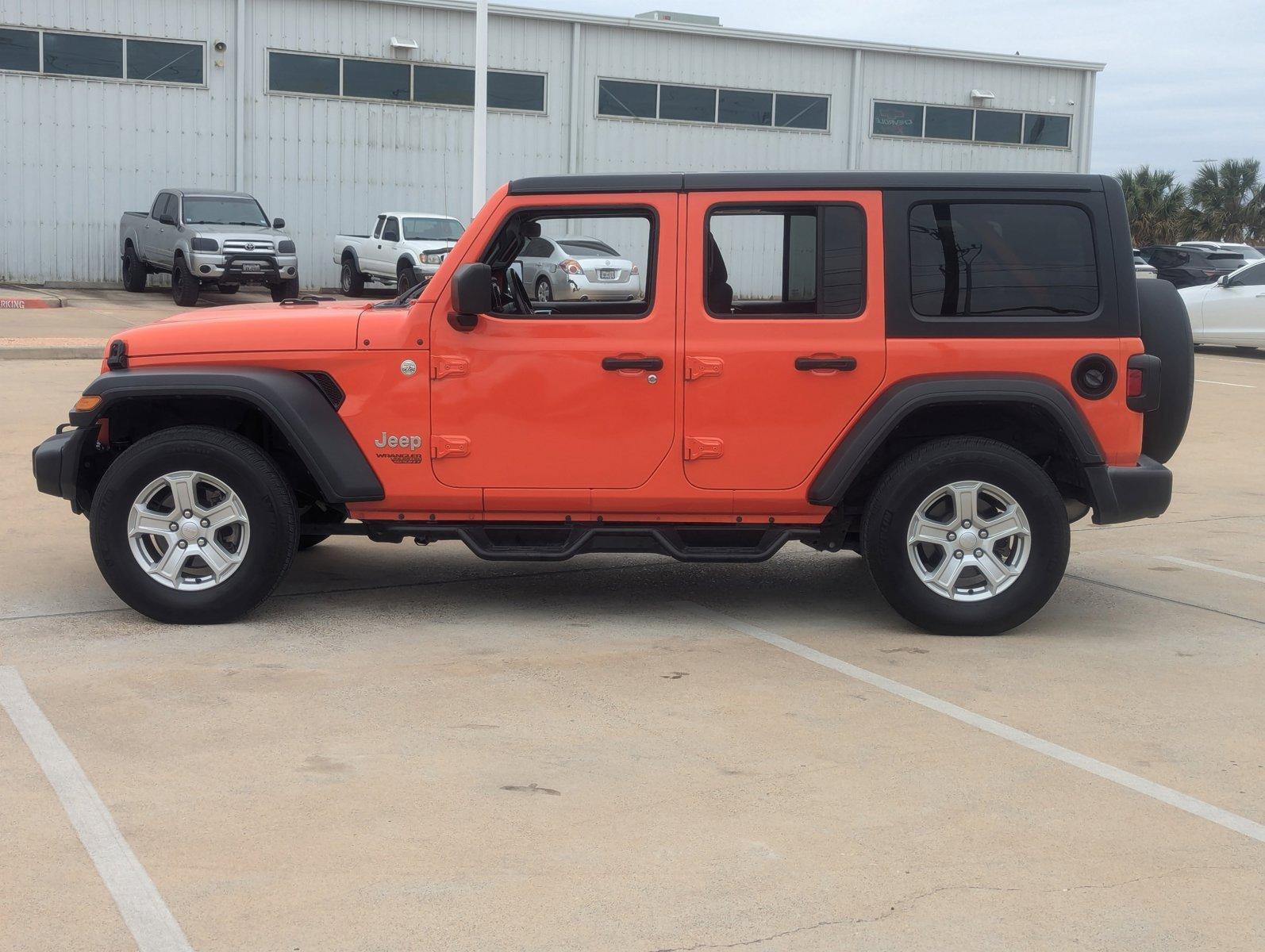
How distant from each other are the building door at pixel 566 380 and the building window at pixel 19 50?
2555cm

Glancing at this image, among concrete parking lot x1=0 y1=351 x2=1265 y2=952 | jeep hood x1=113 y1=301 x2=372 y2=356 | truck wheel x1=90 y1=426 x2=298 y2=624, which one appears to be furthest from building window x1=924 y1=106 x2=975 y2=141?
truck wheel x1=90 y1=426 x2=298 y2=624

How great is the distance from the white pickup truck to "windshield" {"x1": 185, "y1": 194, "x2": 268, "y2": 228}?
2.27 metres

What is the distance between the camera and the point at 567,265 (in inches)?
237

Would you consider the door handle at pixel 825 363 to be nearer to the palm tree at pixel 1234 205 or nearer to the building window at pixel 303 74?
the building window at pixel 303 74

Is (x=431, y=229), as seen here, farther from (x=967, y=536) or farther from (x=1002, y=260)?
(x=967, y=536)

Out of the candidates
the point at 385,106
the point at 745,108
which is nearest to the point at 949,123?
the point at 745,108

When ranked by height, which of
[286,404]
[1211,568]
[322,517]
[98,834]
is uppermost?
[286,404]

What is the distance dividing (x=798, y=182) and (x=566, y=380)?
49.5 inches

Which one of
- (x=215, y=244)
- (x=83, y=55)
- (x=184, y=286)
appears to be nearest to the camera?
(x=215, y=244)

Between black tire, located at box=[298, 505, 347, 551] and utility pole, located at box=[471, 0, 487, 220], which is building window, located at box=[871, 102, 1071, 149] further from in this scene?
black tire, located at box=[298, 505, 347, 551]

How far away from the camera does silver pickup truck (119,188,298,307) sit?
25078 mm

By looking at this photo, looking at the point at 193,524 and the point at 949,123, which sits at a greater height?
the point at 949,123

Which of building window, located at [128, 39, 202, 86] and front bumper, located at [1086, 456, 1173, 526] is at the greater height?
building window, located at [128, 39, 202, 86]

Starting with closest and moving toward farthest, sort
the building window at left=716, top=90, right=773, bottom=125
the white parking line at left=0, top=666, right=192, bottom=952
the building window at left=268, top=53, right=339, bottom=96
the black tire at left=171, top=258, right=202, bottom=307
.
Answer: the white parking line at left=0, top=666, right=192, bottom=952, the black tire at left=171, top=258, right=202, bottom=307, the building window at left=268, top=53, right=339, bottom=96, the building window at left=716, top=90, right=773, bottom=125
